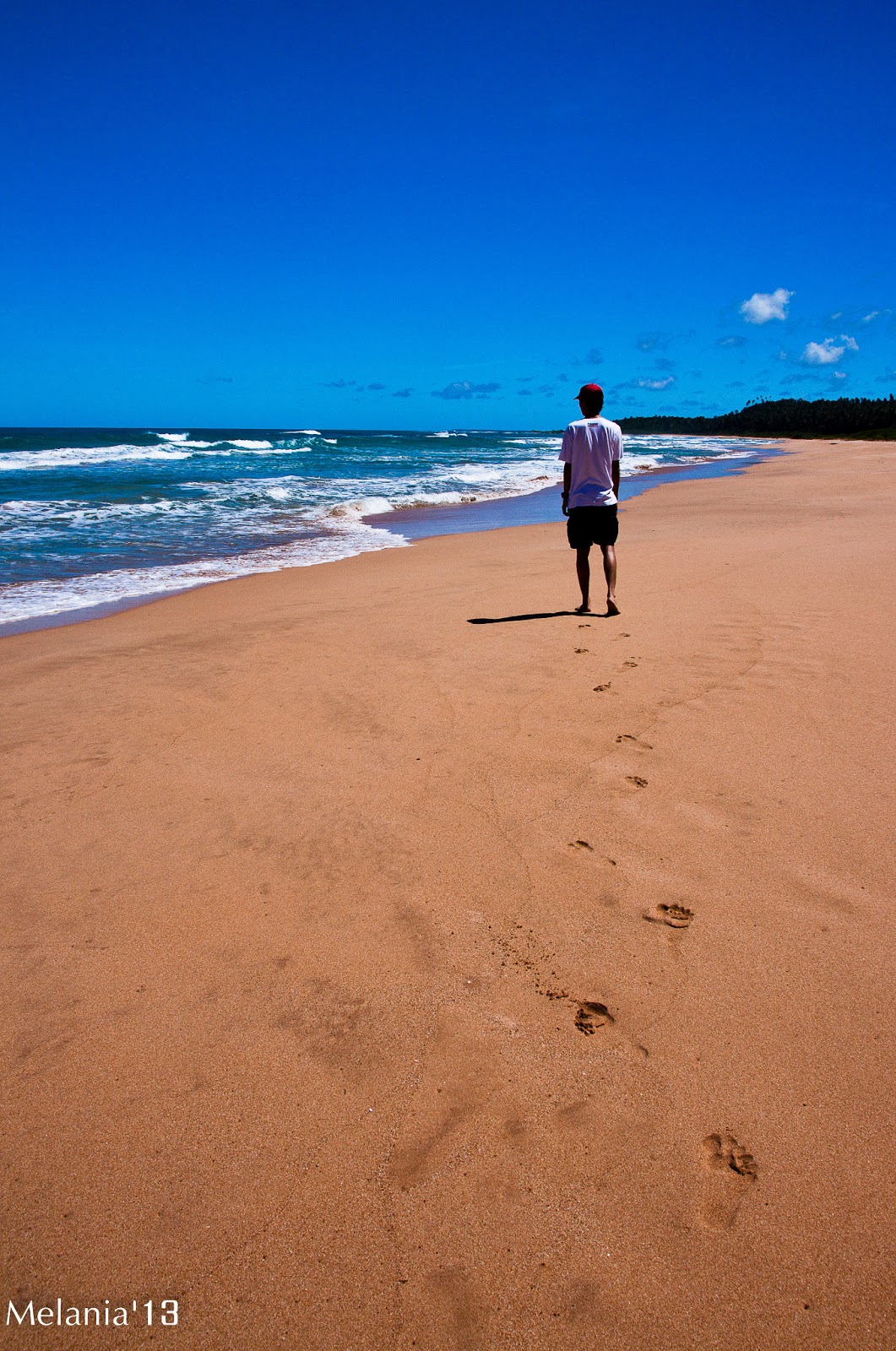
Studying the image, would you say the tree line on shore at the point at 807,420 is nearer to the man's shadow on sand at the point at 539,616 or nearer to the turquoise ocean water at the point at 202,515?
the turquoise ocean water at the point at 202,515

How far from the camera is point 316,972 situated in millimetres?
1956

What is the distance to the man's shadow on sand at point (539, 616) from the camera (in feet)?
17.3

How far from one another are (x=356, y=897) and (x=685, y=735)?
1.71 meters

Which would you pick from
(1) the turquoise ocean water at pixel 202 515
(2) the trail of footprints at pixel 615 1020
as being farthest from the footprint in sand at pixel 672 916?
(1) the turquoise ocean water at pixel 202 515

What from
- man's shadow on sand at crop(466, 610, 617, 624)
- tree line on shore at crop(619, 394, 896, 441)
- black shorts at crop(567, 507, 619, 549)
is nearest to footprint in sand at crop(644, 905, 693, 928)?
man's shadow on sand at crop(466, 610, 617, 624)

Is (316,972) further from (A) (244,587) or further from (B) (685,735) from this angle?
(A) (244,587)

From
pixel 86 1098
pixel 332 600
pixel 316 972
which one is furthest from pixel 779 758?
pixel 332 600

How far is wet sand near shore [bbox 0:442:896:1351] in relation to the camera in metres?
1.29

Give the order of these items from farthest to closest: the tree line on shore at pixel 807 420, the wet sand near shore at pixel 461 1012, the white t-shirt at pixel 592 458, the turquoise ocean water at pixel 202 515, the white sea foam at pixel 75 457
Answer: the tree line on shore at pixel 807 420 < the white sea foam at pixel 75 457 < the turquoise ocean water at pixel 202 515 < the white t-shirt at pixel 592 458 < the wet sand near shore at pixel 461 1012

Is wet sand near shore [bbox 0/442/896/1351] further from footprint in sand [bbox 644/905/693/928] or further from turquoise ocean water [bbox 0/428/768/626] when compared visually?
turquoise ocean water [bbox 0/428/768/626]

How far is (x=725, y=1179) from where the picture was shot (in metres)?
1.41

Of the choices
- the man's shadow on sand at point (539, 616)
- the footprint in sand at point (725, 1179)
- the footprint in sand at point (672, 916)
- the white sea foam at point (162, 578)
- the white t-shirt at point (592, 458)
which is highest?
the white t-shirt at point (592, 458)

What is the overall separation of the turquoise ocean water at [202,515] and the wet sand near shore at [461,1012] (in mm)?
5026

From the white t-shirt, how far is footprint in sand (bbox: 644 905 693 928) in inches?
151
